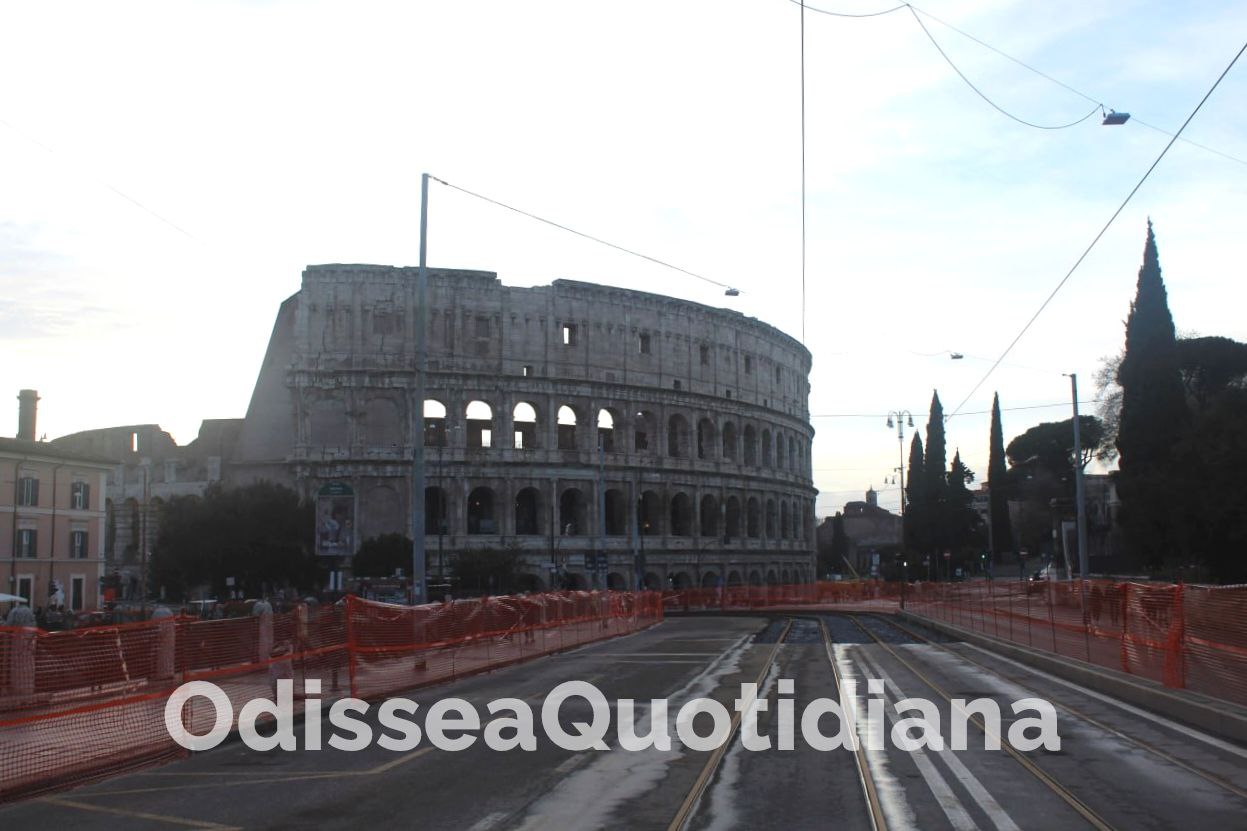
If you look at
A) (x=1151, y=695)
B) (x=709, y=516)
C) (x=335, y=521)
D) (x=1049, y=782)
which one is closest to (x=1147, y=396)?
(x=709, y=516)

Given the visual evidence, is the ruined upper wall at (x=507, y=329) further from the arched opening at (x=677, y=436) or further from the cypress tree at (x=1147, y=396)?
the cypress tree at (x=1147, y=396)

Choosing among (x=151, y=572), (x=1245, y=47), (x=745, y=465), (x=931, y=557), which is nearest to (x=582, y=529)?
(x=745, y=465)

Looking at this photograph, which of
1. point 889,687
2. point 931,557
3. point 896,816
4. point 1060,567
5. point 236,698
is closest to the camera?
point 896,816

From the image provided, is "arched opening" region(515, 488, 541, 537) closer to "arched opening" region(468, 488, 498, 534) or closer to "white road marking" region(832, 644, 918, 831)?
"arched opening" region(468, 488, 498, 534)

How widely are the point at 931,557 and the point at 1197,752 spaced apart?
89.9 metres

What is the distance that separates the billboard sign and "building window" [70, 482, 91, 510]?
3295cm

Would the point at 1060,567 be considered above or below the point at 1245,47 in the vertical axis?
below

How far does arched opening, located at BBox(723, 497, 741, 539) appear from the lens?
8525 cm

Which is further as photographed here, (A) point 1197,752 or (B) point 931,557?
(B) point 931,557

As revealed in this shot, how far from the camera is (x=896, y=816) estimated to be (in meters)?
8.92

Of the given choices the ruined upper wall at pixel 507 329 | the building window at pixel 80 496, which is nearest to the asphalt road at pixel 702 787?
the building window at pixel 80 496

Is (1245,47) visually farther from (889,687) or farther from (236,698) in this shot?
(236,698)

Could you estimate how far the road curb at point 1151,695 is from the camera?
1319cm

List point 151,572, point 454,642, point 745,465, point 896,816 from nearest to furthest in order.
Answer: point 896,816 < point 454,642 < point 151,572 < point 745,465
